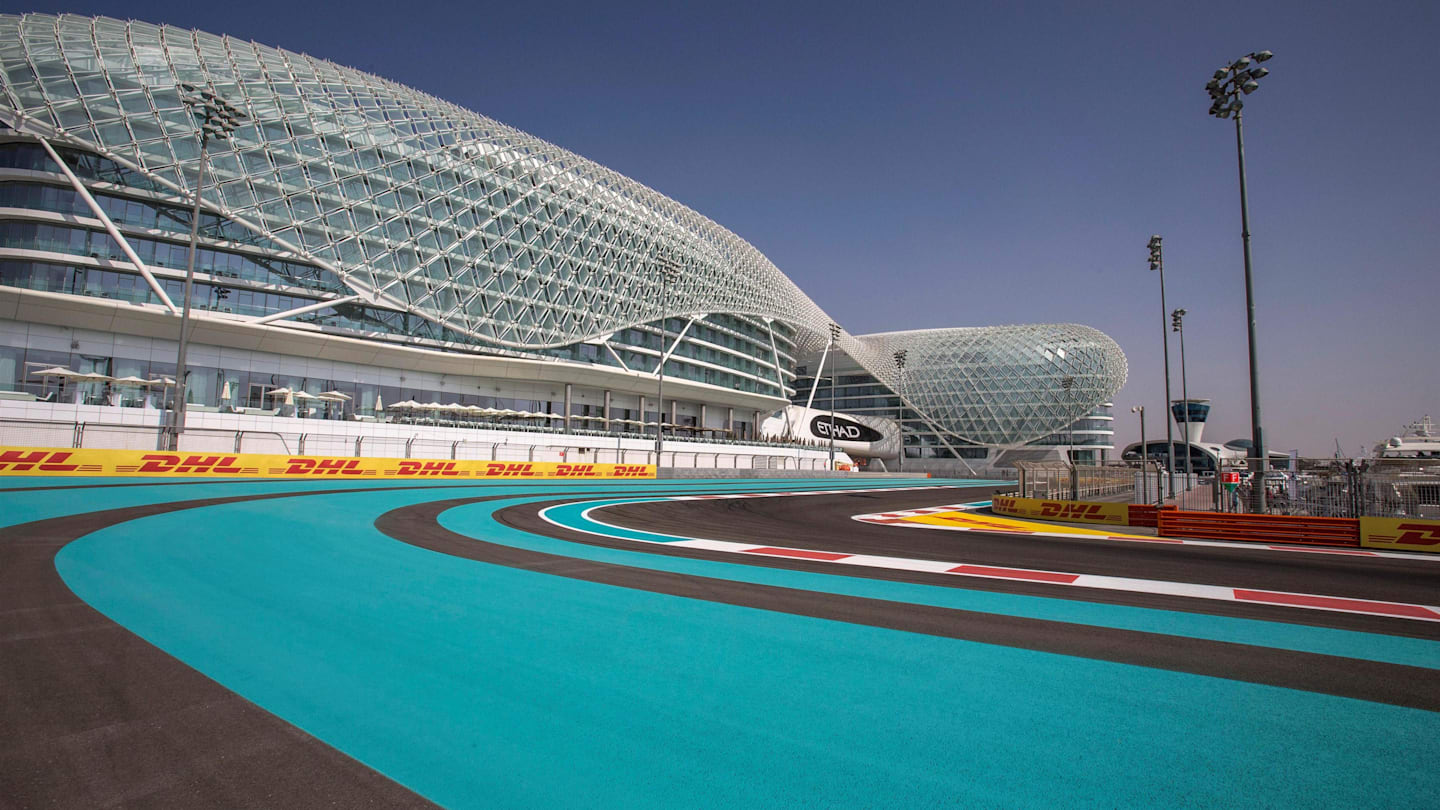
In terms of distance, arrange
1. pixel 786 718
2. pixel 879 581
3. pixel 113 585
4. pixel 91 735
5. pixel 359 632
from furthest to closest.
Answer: pixel 879 581, pixel 113 585, pixel 359 632, pixel 786 718, pixel 91 735

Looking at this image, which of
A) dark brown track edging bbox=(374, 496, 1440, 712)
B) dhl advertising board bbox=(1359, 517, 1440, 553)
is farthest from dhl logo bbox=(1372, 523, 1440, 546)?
dark brown track edging bbox=(374, 496, 1440, 712)

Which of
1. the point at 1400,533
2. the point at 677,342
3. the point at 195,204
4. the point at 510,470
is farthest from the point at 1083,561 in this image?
the point at 677,342

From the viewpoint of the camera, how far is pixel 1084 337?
3666 inches

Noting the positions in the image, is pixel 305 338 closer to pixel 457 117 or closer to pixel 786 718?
pixel 457 117

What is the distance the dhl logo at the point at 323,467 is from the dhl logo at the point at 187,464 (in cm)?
208

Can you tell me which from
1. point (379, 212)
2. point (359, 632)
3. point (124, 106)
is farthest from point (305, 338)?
point (359, 632)

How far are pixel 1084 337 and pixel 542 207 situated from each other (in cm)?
7670

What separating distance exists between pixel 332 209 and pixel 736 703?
4510 cm

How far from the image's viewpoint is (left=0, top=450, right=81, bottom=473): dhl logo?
19.4 metres

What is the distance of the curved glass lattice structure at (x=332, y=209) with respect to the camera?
33625mm

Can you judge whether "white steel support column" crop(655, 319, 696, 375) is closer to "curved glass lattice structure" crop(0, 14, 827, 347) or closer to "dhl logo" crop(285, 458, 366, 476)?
"curved glass lattice structure" crop(0, 14, 827, 347)

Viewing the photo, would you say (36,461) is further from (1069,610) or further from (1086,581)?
(1086,581)

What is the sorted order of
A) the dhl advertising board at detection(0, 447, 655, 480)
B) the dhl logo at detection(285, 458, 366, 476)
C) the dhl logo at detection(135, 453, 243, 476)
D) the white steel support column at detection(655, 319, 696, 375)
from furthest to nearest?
the white steel support column at detection(655, 319, 696, 375), the dhl logo at detection(285, 458, 366, 476), the dhl logo at detection(135, 453, 243, 476), the dhl advertising board at detection(0, 447, 655, 480)

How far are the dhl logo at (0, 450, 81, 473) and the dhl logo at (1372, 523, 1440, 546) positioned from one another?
33534 mm
